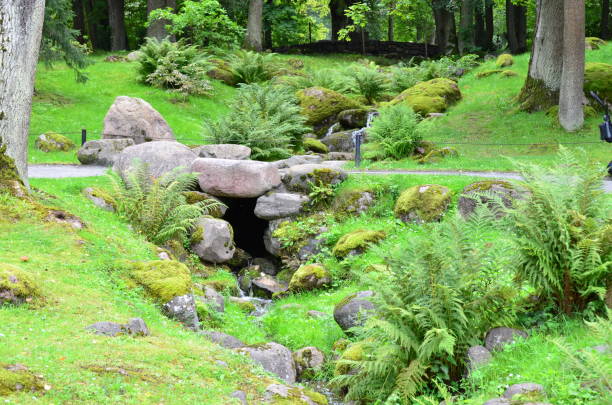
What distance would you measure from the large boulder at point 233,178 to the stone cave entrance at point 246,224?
655 millimetres

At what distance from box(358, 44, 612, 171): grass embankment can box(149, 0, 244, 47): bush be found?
1258 cm

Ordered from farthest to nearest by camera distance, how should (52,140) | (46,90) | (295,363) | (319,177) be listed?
1. (46,90)
2. (52,140)
3. (319,177)
4. (295,363)

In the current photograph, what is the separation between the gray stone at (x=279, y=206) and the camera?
15.0m

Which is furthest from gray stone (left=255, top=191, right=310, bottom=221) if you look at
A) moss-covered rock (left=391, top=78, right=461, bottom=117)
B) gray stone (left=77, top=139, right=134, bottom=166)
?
moss-covered rock (left=391, top=78, right=461, bottom=117)

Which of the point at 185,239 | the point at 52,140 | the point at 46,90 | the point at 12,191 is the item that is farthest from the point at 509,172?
the point at 46,90

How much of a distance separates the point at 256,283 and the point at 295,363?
4.42 meters

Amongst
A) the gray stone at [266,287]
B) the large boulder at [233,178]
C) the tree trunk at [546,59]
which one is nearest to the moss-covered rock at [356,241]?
the gray stone at [266,287]

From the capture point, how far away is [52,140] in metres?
19.9

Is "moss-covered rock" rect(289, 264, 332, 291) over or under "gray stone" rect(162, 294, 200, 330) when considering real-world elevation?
under

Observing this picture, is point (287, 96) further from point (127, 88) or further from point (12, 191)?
point (12, 191)

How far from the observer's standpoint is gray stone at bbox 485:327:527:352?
6.72m

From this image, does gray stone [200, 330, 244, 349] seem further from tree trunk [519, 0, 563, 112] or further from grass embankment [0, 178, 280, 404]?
tree trunk [519, 0, 563, 112]

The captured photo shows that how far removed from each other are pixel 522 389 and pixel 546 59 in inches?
659

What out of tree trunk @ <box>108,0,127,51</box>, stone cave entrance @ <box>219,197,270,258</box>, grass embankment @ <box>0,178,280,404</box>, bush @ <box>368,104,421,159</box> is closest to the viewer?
grass embankment @ <box>0,178,280,404</box>
